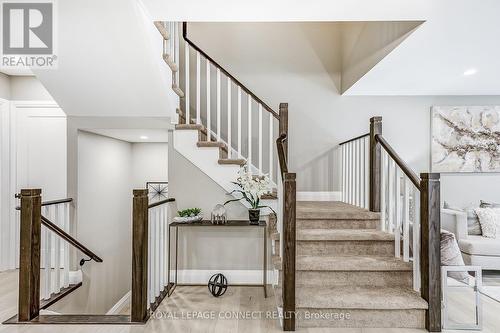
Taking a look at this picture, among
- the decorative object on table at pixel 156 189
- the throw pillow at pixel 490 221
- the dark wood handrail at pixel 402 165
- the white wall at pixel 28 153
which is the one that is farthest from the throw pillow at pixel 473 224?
the white wall at pixel 28 153

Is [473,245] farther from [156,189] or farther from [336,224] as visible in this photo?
[156,189]

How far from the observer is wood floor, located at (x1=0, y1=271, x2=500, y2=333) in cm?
259

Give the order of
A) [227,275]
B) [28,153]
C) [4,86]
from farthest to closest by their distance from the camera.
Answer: [28,153] < [4,86] < [227,275]

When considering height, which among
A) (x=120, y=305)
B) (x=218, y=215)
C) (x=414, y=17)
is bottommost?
(x=120, y=305)

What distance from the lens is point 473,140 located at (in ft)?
16.0

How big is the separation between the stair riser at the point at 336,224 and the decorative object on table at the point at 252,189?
42 cm

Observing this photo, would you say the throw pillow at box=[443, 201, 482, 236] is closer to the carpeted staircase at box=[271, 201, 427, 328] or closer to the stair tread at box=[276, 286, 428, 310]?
the carpeted staircase at box=[271, 201, 427, 328]

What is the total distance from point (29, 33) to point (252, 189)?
242cm

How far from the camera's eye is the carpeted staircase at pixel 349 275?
266cm

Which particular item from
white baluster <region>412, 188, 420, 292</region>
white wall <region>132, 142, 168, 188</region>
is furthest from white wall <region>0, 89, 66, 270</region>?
white baluster <region>412, 188, 420, 292</region>

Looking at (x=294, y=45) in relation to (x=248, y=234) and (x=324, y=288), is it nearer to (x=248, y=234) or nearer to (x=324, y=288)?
(x=248, y=234)

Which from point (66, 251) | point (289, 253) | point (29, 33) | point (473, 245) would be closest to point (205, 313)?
point (289, 253)

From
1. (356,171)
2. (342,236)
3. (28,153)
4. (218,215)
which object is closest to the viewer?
(342,236)

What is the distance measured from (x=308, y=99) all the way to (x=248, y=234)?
6.98ft
